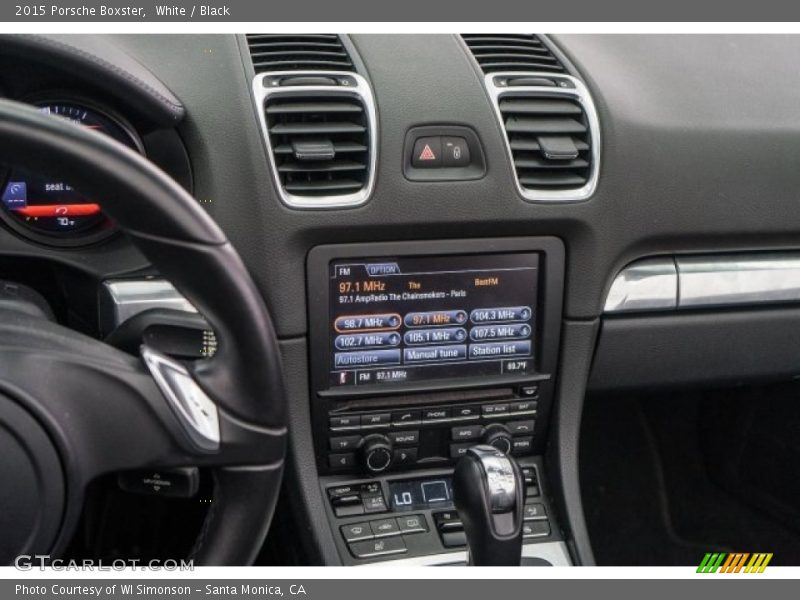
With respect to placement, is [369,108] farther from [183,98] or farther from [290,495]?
[290,495]

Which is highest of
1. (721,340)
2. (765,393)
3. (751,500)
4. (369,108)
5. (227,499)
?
(369,108)

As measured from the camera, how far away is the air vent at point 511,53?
1.90m

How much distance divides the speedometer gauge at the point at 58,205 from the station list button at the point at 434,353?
50 cm

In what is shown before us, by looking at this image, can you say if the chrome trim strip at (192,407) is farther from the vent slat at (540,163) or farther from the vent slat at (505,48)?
the vent slat at (505,48)

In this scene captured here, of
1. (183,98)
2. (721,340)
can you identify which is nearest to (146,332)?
(183,98)

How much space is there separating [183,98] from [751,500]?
1563 millimetres

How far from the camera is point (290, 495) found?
1.90 meters

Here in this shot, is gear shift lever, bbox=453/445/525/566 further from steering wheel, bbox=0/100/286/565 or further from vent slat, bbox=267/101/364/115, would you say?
vent slat, bbox=267/101/364/115

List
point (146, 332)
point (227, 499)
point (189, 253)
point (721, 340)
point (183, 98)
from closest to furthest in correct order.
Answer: point (189, 253)
point (227, 499)
point (146, 332)
point (183, 98)
point (721, 340)

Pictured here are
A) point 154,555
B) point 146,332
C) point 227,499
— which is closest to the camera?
point 227,499

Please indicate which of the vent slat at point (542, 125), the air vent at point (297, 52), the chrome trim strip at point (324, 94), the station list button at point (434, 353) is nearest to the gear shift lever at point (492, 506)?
the station list button at point (434, 353)

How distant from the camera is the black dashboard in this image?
170 cm

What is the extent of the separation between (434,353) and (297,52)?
0.51 meters

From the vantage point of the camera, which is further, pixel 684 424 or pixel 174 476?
pixel 684 424
